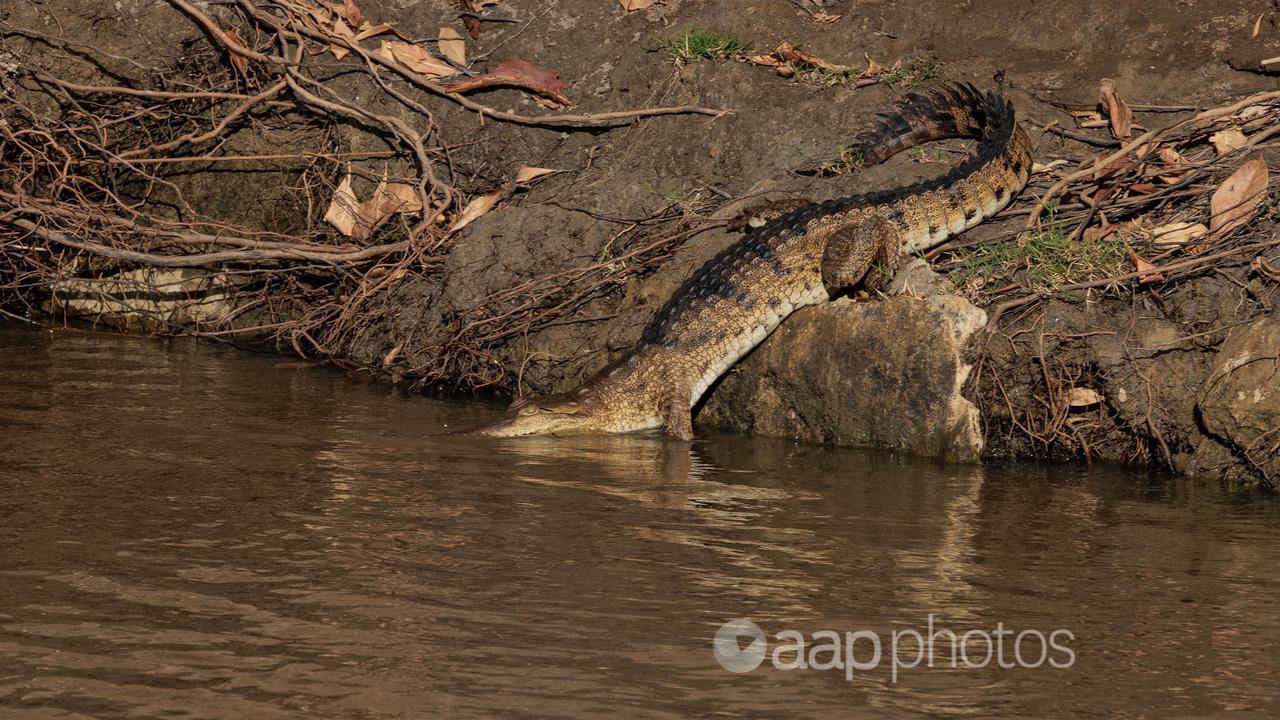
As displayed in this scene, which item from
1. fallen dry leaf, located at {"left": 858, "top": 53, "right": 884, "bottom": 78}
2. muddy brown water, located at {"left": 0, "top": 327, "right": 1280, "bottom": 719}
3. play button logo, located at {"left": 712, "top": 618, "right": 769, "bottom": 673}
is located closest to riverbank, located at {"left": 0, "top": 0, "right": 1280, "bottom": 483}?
fallen dry leaf, located at {"left": 858, "top": 53, "right": 884, "bottom": 78}

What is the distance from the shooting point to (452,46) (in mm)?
8164

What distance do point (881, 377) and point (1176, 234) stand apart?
58.9 inches

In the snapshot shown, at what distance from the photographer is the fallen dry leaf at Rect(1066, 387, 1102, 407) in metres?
5.60

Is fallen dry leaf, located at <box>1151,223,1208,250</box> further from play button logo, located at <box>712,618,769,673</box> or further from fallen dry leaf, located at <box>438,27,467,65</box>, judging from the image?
fallen dry leaf, located at <box>438,27,467,65</box>

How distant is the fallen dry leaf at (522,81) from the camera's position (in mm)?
7863

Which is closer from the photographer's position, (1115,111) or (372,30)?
(1115,111)

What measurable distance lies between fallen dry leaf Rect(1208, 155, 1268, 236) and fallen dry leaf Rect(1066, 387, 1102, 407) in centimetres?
96

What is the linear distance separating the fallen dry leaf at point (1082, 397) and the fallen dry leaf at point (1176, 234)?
2.70 ft

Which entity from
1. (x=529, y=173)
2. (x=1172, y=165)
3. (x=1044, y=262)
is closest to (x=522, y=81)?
(x=529, y=173)

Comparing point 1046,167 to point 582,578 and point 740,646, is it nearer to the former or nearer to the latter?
point 582,578

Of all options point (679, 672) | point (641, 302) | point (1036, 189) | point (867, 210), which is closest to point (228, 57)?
point (641, 302)

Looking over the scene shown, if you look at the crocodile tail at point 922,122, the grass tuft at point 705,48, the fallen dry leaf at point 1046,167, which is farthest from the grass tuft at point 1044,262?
the grass tuft at point 705,48

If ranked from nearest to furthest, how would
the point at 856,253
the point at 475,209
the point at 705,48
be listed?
the point at 856,253 < the point at 475,209 < the point at 705,48

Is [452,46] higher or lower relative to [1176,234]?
higher
